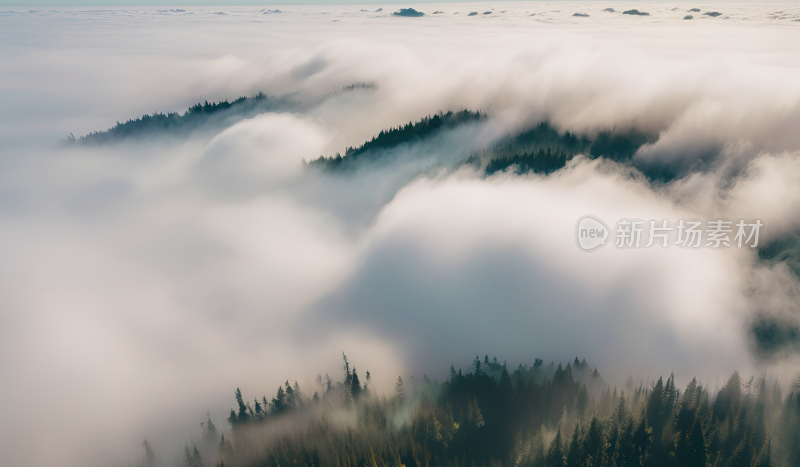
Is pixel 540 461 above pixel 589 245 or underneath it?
underneath

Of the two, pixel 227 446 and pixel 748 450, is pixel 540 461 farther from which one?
pixel 227 446

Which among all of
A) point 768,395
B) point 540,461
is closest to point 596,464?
point 540,461

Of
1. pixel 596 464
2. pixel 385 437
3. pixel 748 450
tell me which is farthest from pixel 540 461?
pixel 748 450

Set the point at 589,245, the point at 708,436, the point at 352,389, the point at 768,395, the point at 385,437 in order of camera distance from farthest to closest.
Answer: the point at 352,389 → the point at 768,395 → the point at 385,437 → the point at 708,436 → the point at 589,245

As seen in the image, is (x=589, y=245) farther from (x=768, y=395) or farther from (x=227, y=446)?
(x=227, y=446)

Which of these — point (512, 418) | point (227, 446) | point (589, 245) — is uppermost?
point (589, 245)

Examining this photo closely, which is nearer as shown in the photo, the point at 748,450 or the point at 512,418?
the point at 748,450

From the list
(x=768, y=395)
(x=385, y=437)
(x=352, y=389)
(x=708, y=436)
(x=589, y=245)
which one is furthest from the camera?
(x=352, y=389)
